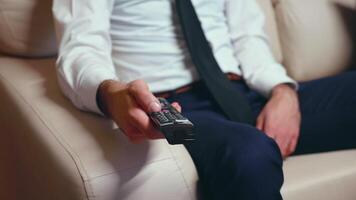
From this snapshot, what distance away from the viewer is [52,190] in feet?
2.82

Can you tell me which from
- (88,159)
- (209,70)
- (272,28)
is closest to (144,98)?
(88,159)

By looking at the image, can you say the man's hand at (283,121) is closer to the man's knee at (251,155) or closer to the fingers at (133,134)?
the man's knee at (251,155)

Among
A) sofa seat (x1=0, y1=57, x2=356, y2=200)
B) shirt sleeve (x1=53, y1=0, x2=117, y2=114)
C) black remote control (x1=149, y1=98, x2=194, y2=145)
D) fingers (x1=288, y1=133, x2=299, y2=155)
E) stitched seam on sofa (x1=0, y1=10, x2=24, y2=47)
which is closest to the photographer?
black remote control (x1=149, y1=98, x2=194, y2=145)

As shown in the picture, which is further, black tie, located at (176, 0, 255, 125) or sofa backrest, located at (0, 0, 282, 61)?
sofa backrest, located at (0, 0, 282, 61)

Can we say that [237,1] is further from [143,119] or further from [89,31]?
[143,119]

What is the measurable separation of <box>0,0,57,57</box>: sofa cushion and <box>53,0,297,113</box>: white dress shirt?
0.17 metres

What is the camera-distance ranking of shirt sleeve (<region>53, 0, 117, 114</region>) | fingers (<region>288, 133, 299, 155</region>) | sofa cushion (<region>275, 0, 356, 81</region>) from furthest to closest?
sofa cushion (<region>275, 0, 356, 81</region>), fingers (<region>288, 133, 299, 155</region>), shirt sleeve (<region>53, 0, 117, 114</region>)

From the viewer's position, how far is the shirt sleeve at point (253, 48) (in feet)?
3.88

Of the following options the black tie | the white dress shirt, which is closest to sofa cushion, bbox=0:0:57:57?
the white dress shirt

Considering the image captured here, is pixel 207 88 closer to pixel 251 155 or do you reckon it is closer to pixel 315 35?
pixel 251 155

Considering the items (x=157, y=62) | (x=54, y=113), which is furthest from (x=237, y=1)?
(x=54, y=113)

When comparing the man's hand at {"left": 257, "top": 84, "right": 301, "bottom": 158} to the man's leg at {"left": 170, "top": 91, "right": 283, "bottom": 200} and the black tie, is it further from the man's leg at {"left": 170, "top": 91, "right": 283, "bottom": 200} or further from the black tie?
the man's leg at {"left": 170, "top": 91, "right": 283, "bottom": 200}

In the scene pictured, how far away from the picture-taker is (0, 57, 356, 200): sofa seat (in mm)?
769

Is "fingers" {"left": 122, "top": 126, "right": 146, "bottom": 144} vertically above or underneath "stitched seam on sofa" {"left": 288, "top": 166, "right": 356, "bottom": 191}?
above
